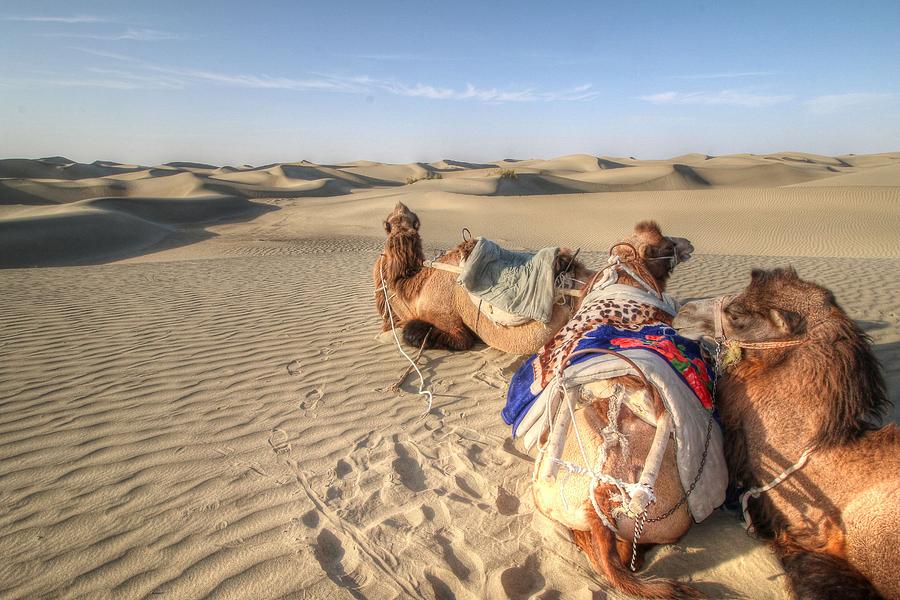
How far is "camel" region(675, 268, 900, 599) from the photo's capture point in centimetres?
192

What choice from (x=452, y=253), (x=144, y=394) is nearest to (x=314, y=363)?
(x=144, y=394)

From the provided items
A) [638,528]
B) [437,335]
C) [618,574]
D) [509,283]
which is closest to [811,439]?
[638,528]

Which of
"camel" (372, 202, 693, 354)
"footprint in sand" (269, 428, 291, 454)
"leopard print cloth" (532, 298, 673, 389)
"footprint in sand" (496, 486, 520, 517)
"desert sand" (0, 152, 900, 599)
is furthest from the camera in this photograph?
"camel" (372, 202, 693, 354)

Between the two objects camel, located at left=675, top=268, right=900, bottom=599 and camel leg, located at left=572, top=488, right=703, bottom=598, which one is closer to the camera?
camel, located at left=675, top=268, right=900, bottom=599

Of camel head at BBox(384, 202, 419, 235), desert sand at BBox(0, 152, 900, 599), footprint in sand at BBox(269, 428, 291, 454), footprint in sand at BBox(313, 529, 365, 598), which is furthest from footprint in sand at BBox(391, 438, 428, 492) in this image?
camel head at BBox(384, 202, 419, 235)

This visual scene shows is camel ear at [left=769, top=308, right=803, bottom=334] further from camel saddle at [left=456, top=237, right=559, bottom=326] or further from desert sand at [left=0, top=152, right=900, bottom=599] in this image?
camel saddle at [left=456, top=237, right=559, bottom=326]

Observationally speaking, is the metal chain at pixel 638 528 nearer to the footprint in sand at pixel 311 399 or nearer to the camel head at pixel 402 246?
the footprint in sand at pixel 311 399

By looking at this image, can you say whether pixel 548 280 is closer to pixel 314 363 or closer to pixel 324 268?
pixel 314 363

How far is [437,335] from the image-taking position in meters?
5.04

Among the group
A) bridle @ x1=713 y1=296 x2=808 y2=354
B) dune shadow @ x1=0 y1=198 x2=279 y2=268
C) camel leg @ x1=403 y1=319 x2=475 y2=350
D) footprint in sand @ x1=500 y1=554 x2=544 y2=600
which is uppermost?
bridle @ x1=713 y1=296 x2=808 y2=354

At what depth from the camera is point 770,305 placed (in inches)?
88.8

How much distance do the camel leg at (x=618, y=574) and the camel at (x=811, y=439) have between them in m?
0.45

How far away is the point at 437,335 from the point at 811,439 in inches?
133

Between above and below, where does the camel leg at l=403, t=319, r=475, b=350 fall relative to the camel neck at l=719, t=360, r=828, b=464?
below
